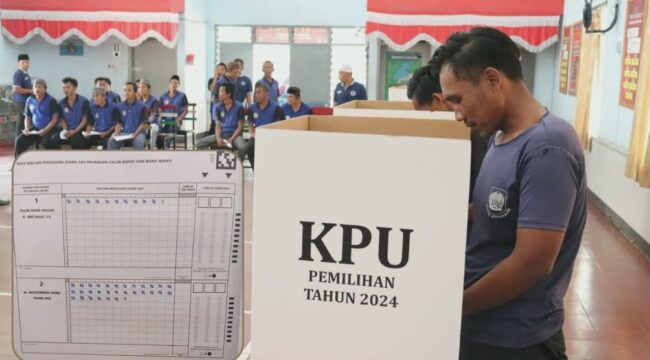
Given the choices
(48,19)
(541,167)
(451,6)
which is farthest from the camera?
(48,19)

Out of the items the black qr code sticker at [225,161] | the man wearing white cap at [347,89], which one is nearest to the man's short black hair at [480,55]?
the black qr code sticker at [225,161]

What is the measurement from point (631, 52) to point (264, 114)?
449 cm

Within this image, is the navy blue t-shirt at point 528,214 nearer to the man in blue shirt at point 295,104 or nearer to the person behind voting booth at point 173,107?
the man in blue shirt at point 295,104

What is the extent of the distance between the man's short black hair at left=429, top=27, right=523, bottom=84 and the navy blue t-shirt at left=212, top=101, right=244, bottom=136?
792 centimetres

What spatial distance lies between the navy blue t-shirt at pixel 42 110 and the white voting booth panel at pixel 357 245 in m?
8.93

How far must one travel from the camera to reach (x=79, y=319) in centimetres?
142

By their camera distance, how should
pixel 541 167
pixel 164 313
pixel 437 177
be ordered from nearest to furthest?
pixel 437 177
pixel 541 167
pixel 164 313

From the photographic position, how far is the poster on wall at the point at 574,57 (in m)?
9.06

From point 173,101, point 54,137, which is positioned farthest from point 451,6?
point 54,137

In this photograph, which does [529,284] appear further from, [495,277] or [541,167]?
[541,167]

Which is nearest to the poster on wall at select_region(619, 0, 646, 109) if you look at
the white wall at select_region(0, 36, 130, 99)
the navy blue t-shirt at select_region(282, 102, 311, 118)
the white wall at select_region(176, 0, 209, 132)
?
the navy blue t-shirt at select_region(282, 102, 311, 118)

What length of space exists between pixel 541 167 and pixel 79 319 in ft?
3.11

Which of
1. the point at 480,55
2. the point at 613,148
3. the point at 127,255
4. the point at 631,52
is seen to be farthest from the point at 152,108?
the point at 480,55

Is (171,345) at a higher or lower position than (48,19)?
lower
